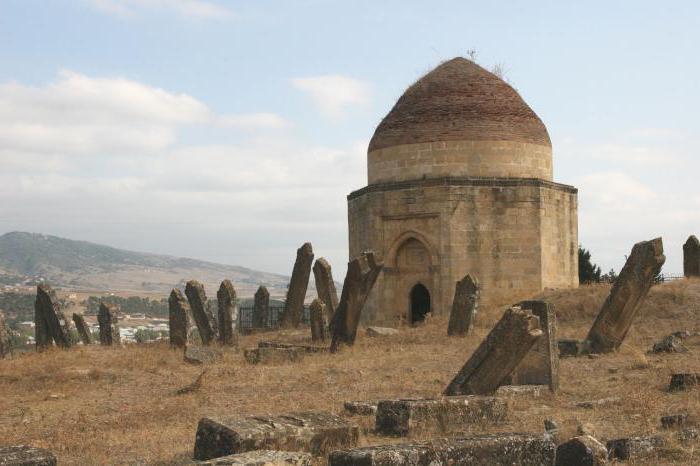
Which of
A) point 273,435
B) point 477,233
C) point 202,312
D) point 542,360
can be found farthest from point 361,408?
point 477,233

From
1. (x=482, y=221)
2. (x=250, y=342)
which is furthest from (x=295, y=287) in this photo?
(x=482, y=221)

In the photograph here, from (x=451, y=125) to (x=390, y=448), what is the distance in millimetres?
19701

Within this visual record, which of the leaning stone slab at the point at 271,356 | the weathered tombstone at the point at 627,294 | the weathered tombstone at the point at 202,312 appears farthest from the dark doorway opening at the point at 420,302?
the weathered tombstone at the point at 627,294

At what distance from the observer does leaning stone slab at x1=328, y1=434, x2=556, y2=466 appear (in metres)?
6.08

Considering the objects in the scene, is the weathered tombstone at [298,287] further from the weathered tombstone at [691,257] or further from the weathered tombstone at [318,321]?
the weathered tombstone at [691,257]

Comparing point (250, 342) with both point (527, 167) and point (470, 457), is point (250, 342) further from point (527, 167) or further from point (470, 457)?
point (470, 457)

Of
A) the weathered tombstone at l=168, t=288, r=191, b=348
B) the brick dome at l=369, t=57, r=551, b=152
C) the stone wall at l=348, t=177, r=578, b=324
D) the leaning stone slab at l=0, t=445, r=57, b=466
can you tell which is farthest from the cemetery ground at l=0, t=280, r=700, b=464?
the brick dome at l=369, t=57, r=551, b=152

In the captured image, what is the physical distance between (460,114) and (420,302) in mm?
5506

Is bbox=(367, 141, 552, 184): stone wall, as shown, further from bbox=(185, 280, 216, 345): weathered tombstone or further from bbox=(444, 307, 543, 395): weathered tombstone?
bbox=(444, 307, 543, 395): weathered tombstone

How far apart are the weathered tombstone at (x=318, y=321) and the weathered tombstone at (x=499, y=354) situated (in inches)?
395

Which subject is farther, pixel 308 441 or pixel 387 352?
pixel 387 352

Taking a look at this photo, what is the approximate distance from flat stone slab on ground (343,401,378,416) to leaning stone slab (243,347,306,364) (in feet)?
21.7

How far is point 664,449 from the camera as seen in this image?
7.08 meters

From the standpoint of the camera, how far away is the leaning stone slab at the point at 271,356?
15.8m
